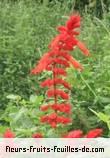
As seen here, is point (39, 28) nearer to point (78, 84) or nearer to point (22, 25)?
point (22, 25)

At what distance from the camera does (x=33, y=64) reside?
492 cm

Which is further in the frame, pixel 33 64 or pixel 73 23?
pixel 33 64

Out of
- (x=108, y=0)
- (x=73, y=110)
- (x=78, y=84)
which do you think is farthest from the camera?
(x=108, y=0)

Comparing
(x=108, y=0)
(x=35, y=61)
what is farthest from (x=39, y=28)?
(x=108, y=0)

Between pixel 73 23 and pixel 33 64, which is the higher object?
pixel 73 23

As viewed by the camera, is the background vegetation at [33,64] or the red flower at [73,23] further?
the background vegetation at [33,64]

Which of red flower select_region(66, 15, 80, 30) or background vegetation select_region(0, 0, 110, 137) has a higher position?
red flower select_region(66, 15, 80, 30)

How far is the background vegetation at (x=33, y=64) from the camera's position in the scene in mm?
2389

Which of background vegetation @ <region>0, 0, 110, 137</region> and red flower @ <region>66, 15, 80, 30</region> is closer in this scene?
red flower @ <region>66, 15, 80, 30</region>

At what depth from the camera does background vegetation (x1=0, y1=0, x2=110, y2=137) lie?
2.39m

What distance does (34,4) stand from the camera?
6.35 m

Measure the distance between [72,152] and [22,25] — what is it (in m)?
3.48

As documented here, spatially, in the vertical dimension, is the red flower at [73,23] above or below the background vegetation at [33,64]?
above

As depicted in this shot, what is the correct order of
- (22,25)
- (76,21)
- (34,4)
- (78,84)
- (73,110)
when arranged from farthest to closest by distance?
(34,4), (22,25), (78,84), (73,110), (76,21)
